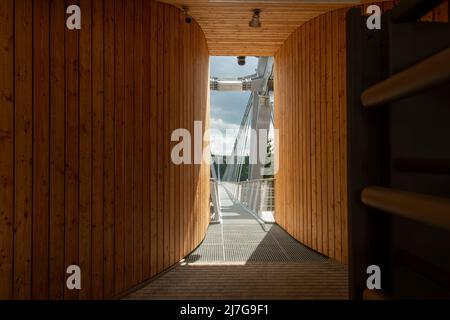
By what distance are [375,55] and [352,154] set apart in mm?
241

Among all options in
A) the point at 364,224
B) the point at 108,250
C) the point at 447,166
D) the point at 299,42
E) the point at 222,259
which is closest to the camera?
the point at 447,166

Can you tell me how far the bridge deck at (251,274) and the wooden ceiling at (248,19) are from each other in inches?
126

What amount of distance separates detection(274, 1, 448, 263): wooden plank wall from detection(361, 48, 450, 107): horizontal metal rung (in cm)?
287

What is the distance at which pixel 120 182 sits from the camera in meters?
2.72

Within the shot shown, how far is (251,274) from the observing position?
3.09 m

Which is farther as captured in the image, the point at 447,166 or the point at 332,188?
the point at 332,188

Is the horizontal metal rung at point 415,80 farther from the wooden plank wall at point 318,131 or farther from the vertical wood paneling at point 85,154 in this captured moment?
the wooden plank wall at point 318,131

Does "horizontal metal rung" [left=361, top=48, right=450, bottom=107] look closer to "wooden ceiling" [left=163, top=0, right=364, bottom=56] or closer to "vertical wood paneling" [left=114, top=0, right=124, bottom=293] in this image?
"vertical wood paneling" [left=114, top=0, right=124, bottom=293]

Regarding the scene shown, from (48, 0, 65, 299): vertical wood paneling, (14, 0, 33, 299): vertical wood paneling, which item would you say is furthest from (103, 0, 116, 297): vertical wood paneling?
(14, 0, 33, 299): vertical wood paneling

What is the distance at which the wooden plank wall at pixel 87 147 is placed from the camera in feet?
6.84

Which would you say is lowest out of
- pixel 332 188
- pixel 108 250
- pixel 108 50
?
pixel 108 250
